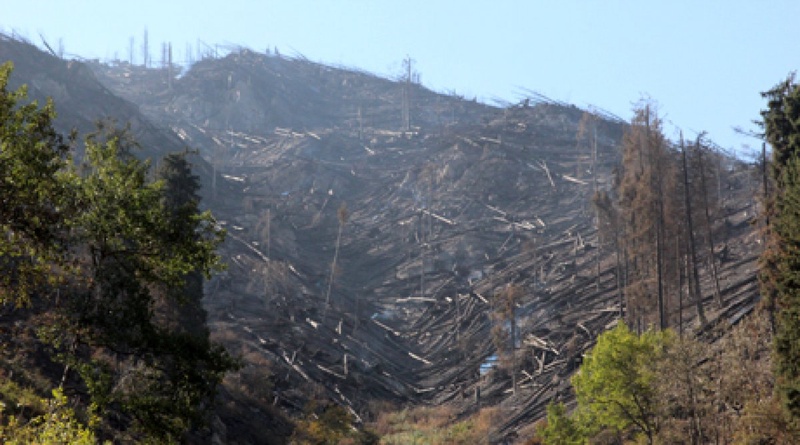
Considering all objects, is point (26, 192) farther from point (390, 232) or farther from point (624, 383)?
point (390, 232)

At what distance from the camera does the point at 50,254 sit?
1360 cm

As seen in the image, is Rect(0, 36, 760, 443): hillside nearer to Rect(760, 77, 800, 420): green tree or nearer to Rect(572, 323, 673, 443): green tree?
Rect(572, 323, 673, 443): green tree

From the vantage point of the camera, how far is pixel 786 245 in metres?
32.6

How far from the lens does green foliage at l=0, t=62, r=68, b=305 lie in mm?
11961

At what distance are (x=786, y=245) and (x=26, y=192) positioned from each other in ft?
97.2

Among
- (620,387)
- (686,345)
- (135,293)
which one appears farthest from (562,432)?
(135,293)

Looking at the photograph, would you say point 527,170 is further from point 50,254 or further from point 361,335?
point 50,254

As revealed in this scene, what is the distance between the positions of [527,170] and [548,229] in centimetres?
2029

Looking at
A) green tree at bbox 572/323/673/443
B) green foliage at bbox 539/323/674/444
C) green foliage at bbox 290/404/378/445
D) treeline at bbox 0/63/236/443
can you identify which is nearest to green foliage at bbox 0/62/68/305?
treeline at bbox 0/63/236/443

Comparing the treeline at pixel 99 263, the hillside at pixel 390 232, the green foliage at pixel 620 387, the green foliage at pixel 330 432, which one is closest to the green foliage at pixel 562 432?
the green foliage at pixel 620 387

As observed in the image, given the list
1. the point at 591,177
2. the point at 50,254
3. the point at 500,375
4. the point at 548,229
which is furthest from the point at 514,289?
the point at 50,254

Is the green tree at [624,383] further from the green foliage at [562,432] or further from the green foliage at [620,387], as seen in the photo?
the green foliage at [562,432]

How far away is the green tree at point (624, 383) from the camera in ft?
132

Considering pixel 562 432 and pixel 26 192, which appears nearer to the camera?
pixel 26 192
